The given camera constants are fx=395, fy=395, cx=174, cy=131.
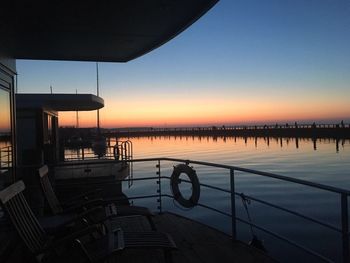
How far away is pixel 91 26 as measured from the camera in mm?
4797

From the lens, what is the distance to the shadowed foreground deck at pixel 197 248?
401 centimetres

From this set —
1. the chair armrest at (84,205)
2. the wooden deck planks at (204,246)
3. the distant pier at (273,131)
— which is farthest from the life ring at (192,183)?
the distant pier at (273,131)

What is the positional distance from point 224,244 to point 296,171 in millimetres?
17446

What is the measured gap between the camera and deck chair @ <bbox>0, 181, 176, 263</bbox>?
2.86m

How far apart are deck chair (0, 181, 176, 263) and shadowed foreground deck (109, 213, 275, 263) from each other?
698mm

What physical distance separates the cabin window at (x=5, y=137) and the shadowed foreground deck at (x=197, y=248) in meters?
1.69

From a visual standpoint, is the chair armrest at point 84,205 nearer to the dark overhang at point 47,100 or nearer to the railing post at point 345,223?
the railing post at point 345,223

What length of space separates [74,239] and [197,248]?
5.91ft

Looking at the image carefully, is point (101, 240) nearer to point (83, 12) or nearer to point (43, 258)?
point (43, 258)

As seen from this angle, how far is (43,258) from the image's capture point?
311 centimetres

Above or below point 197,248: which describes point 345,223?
above

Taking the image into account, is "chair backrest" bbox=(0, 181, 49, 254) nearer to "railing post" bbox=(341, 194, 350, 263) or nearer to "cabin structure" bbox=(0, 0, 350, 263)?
"cabin structure" bbox=(0, 0, 350, 263)

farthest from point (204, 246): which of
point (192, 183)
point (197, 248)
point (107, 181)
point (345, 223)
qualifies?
point (345, 223)

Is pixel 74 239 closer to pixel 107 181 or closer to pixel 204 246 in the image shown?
pixel 204 246
